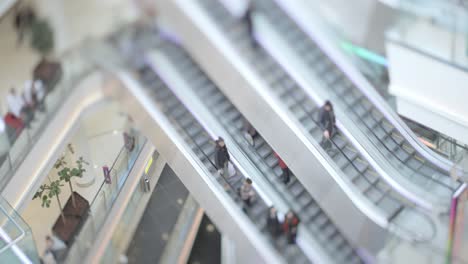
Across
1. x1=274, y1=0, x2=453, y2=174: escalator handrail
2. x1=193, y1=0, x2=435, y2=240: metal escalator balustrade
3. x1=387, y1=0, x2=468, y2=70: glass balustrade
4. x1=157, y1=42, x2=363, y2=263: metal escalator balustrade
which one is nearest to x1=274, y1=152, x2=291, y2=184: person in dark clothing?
x1=157, y1=42, x2=363, y2=263: metal escalator balustrade

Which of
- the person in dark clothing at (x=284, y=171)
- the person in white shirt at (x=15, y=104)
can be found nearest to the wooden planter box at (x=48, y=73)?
the person in white shirt at (x=15, y=104)

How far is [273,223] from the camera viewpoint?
48.5 feet

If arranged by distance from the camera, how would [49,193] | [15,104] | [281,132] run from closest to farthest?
1. [281,132]
2. [15,104]
3. [49,193]

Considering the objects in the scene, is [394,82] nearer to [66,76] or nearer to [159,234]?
[159,234]

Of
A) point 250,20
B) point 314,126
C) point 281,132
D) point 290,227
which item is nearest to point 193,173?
point 281,132

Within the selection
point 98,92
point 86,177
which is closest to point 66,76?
point 98,92

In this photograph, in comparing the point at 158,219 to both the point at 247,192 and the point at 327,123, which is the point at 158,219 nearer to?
the point at 247,192

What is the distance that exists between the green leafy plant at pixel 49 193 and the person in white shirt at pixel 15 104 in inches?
82.6

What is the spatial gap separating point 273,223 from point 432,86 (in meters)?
4.15

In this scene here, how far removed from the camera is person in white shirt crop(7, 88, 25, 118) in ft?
54.9

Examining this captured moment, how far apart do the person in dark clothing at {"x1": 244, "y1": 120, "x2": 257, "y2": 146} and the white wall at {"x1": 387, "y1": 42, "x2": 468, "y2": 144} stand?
11.9 feet

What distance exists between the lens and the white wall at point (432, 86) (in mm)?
13148

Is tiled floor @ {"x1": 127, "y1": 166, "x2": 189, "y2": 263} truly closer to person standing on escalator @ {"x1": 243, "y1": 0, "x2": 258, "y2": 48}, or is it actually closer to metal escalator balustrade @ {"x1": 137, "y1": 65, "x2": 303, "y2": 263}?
metal escalator balustrade @ {"x1": 137, "y1": 65, "x2": 303, "y2": 263}

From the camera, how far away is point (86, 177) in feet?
62.6
